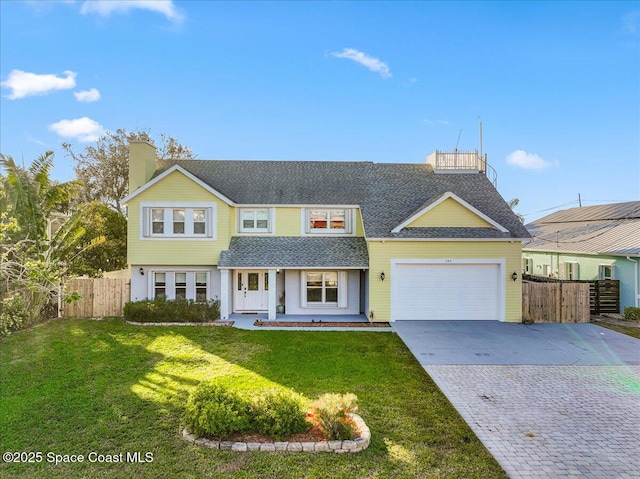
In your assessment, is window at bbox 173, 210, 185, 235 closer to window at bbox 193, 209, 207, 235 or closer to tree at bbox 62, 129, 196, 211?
window at bbox 193, 209, 207, 235

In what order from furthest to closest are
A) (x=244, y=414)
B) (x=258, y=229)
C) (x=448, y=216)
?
(x=258, y=229), (x=448, y=216), (x=244, y=414)

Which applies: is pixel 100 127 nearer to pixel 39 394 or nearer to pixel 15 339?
pixel 15 339

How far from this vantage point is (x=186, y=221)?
54.4 ft

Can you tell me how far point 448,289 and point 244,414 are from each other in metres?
12.1

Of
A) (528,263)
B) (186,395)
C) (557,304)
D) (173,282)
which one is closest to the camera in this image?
(186,395)

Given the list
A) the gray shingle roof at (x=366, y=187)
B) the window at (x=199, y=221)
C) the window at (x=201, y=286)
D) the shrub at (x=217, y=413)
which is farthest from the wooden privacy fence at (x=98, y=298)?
the shrub at (x=217, y=413)

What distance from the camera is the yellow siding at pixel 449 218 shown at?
1638cm

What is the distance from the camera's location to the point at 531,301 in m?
16.0

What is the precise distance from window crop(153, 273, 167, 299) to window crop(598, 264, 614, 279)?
876 inches

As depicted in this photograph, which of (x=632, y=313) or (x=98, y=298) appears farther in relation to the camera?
(x=98, y=298)

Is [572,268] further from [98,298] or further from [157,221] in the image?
[98,298]

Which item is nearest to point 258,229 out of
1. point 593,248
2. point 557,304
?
point 557,304

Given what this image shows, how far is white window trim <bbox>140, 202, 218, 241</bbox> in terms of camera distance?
54.0 ft

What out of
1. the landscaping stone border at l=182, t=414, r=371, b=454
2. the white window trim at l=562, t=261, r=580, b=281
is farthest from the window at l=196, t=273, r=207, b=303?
the white window trim at l=562, t=261, r=580, b=281
